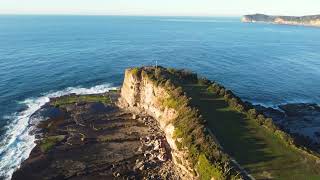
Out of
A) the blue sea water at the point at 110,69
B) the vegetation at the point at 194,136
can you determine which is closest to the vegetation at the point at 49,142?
the blue sea water at the point at 110,69

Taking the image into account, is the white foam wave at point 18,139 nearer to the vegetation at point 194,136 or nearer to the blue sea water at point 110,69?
the blue sea water at point 110,69

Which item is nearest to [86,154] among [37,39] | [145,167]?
[145,167]

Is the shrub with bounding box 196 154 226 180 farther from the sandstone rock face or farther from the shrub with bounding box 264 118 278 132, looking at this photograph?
the shrub with bounding box 264 118 278 132

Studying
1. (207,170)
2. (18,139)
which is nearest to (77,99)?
(18,139)

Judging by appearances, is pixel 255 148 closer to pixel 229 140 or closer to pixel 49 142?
pixel 229 140

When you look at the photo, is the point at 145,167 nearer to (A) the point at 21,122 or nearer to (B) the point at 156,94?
(B) the point at 156,94
